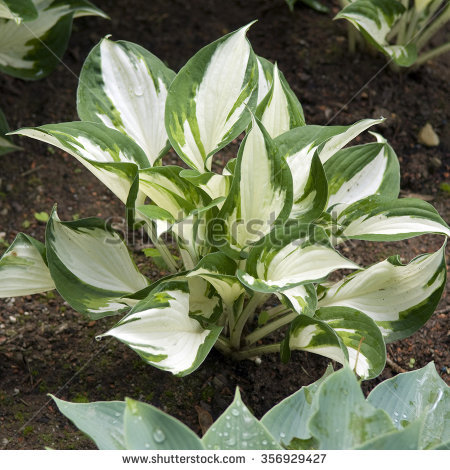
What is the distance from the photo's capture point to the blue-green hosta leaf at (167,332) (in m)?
1.04

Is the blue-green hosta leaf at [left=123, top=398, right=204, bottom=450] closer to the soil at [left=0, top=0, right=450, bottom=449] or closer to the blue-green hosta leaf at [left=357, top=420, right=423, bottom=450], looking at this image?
the blue-green hosta leaf at [left=357, top=420, right=423, bottom=450]

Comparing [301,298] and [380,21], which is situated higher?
[380,21]

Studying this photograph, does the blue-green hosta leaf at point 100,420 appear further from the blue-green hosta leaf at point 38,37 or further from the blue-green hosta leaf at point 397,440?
the blue-green hosta leaf at point 38,37

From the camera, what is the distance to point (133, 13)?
7.34ft

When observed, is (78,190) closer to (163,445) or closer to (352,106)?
(352,106)

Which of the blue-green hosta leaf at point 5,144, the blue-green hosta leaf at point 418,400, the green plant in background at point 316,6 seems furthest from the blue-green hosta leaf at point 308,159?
the green plant in background at point 316,6

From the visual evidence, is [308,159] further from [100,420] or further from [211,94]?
[100,420]

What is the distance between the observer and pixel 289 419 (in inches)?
35.9

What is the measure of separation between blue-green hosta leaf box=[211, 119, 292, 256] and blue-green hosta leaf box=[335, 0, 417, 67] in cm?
69

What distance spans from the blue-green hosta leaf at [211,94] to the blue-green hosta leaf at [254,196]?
0.15 metres

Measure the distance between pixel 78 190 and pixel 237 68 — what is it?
0.73 meters

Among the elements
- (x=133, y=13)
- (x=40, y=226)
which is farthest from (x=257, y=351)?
(x=133, y=13)

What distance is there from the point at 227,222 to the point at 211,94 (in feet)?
0.93

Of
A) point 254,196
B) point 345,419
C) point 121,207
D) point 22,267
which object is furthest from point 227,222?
point 121,207
